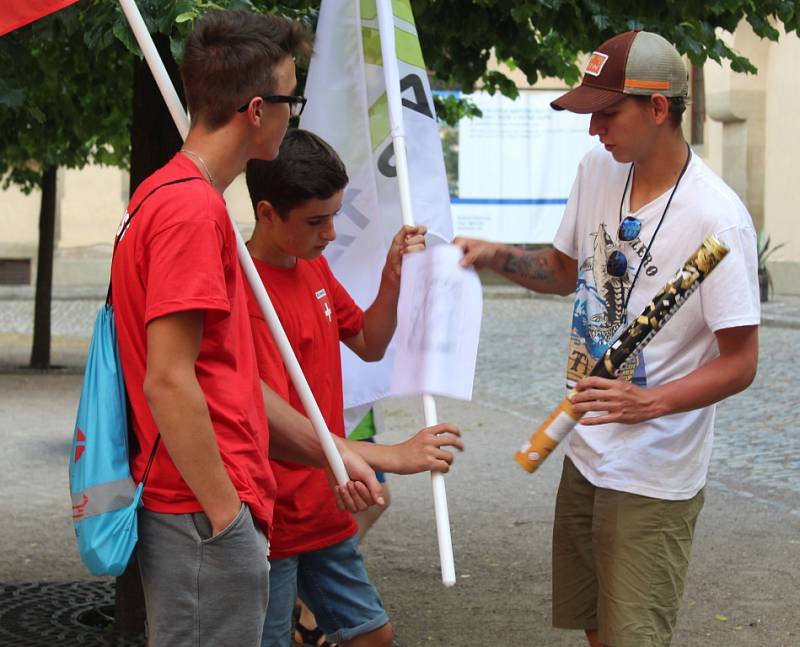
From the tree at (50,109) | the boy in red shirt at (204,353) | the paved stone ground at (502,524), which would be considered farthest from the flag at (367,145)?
the paved stone ground at (502,524)

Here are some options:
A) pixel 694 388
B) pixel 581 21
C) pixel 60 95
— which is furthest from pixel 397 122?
pixel 60 95

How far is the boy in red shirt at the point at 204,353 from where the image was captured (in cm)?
253

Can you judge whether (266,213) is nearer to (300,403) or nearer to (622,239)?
(300,403)

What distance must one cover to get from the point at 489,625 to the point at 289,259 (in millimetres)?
2482

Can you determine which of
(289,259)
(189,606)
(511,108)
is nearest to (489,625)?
(289,259)

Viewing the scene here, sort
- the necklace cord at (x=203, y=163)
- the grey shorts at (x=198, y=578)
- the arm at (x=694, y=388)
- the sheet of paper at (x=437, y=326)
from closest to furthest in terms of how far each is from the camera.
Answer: the grey shorts at (x=198, y=578) < the necklace cord at (x=203, y=163) < the arm at (x=694, y=388) < the sheet of paper at (x=437, y=326)

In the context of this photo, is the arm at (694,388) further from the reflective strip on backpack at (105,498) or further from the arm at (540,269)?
the reflective strip on backpack at (105,498)

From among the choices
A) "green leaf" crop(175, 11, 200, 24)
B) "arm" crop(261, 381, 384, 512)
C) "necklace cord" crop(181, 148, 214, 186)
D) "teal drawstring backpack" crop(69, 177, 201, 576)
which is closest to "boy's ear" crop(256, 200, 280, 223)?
"arm" crop(261, 381, 384, 512)

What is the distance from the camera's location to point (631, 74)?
3430mm

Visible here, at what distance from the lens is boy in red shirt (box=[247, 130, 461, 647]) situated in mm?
3420

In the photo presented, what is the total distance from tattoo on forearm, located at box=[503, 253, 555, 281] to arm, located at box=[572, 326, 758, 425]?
2.05 feet

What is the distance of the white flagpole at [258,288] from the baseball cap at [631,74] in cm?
93

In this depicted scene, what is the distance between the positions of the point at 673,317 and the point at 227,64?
130cm

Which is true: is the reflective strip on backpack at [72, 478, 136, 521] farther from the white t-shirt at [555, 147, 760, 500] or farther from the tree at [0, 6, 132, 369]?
the tree at [0, 6, 132, 369]
